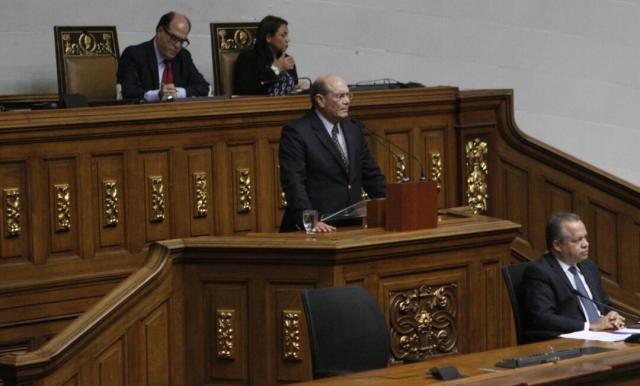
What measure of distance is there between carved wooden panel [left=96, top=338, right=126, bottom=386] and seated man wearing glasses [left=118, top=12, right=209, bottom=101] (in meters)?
1.93

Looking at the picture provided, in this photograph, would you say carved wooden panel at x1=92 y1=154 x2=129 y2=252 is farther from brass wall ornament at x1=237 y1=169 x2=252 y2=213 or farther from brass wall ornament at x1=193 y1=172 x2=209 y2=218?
brass wall ornament at x1=237 y1=169 x2=252 y2=213

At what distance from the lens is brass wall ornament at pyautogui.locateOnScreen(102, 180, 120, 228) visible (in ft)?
25.9

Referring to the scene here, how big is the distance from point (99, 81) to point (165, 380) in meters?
2.55

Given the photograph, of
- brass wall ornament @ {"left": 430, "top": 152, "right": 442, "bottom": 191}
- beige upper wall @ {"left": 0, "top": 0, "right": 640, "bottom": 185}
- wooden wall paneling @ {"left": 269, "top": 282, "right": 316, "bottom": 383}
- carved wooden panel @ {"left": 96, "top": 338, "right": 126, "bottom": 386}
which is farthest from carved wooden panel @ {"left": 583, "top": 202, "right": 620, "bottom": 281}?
carved wooden panel @ {"left": 96, "top": 338, "right": 126, "bottom": 386}

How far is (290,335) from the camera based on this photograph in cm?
682

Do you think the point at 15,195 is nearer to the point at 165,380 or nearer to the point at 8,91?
the point at 165,380

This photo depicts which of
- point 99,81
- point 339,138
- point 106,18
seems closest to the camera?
point 339,138

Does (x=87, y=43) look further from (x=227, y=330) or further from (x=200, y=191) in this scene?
(x=227, y=330)

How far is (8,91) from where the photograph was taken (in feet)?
31.0

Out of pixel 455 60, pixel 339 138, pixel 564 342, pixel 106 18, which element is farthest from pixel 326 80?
pixel 455 60

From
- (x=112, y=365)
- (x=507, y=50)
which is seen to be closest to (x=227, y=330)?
(x=112, y=365)

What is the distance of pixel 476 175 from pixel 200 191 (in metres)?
1.84

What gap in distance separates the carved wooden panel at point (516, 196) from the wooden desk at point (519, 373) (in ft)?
11.4

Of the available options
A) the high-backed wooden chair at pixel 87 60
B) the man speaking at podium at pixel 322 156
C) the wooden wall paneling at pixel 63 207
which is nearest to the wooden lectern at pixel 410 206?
the man speaking at podium at pixel 322 156
